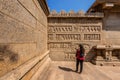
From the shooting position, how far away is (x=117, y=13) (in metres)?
7.08

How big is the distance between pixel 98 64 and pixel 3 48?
5598mm

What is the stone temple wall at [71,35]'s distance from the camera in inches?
276

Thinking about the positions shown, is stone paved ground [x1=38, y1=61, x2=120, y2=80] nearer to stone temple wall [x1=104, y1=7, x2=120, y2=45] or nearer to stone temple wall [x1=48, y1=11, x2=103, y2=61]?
stone temple wall [x1=48, y1=11, x2=103, y2=61]

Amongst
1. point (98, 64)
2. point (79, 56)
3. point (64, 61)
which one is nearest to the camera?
point (79, 56)

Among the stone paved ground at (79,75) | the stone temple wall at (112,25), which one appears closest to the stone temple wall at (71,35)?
the stone temple wall at (112,25)

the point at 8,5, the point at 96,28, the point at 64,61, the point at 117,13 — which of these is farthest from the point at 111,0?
the point at 8,5

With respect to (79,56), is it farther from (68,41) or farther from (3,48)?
(3,48)

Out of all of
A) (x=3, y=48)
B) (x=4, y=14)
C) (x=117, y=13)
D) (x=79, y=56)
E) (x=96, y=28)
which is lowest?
(x=79, y=56)

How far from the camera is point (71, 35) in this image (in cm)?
703

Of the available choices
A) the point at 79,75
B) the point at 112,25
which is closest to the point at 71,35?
the point at 112,25

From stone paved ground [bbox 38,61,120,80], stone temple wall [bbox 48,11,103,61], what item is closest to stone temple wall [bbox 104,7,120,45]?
stone temple wall [bbox 48,11,103,61]

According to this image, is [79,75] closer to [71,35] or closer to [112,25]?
[71,35]

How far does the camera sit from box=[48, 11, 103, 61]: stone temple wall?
7.00 metres

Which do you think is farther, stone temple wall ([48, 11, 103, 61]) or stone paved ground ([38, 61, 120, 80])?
stone temple wall ([48, 11, 103, 61])
